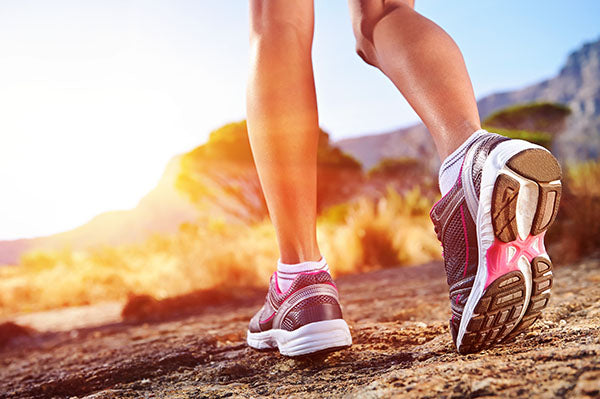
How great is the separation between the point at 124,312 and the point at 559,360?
137 inches

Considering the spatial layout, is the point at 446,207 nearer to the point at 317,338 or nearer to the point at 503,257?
the point at 503,257

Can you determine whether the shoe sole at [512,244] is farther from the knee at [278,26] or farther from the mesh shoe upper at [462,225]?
the knee at [278,26]

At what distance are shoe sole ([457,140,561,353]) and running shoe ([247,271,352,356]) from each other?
0.92 feet

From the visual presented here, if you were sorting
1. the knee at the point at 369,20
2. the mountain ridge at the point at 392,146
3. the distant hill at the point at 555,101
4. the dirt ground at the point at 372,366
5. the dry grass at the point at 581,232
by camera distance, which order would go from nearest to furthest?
the dirt ground at the point at 372,366
the knee at the point at 369,20
the dry grass at the point at 581,232
the mountain ridge at the point at 392,146
the distant hill at the point at 555,101

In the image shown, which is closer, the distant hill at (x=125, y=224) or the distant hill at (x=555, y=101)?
the distant hill at (x=125, y=224)

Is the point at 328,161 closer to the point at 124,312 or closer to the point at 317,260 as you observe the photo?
the point at 124,312

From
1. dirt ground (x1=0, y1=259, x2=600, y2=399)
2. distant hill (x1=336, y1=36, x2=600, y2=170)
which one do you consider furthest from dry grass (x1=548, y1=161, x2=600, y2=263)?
distant hill (x1=336, y1=36, x2=600, y2=170)

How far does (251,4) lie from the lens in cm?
115

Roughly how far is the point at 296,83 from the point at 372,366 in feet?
2.11

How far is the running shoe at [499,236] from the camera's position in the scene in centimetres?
77

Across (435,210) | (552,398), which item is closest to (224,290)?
(435,210)

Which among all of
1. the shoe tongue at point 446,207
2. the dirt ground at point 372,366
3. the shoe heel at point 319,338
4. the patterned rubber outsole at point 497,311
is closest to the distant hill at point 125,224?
the dirt ground at point 372,366

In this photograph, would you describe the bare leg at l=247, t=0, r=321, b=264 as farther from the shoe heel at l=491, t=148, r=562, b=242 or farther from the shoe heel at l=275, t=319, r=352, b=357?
the shoe heel at l=491, t=148, r=562, b=242

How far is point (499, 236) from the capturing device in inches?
31.1
